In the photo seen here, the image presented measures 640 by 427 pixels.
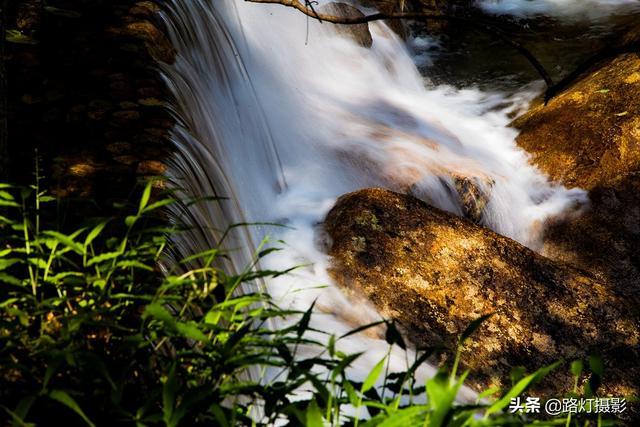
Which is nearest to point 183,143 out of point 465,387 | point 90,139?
point 90,139

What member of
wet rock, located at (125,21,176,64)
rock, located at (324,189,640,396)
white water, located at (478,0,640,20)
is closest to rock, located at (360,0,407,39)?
white water, located at (478,0,640,20)

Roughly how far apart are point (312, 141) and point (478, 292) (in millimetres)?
3000

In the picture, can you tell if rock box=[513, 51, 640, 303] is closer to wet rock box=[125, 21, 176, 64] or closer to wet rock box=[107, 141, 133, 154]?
wet rock box=[125, 21, 176, 64]

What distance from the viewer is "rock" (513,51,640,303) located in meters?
5.94

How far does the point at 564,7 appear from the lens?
12.7 m

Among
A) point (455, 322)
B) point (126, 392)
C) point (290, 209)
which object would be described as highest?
point (126, 392)

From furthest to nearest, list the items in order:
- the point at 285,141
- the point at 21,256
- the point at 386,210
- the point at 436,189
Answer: the point at 285,141, the point at 436,189, the point at 386,210, the point at 21,256

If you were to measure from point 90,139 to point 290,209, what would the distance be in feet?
7.60

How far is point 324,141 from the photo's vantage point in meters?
7.16

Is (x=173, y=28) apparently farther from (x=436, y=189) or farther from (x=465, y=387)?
(x=465, y=387)

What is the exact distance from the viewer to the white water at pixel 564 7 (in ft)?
40.0

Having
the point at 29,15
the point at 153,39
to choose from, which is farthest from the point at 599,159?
the point at 29,15

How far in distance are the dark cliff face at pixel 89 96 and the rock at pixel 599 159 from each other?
12.4 ft

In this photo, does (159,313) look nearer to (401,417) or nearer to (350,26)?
(401,417)
